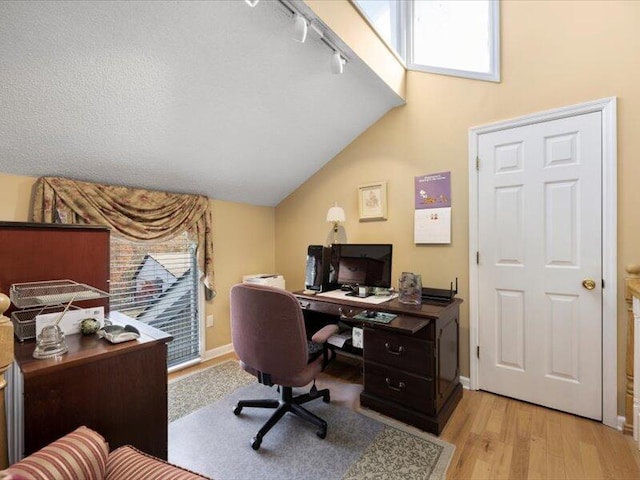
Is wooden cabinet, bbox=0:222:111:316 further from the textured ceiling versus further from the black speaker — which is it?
the black speaker

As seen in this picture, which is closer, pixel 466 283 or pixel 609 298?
pixel 609 298

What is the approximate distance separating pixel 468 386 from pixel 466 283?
2.72 feet

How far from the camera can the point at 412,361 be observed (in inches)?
74.6

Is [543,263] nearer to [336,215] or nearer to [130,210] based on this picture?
[336,215]

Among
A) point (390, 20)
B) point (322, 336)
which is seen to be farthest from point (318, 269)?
point (390, 20)

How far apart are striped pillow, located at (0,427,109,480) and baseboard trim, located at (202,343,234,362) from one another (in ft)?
7.29

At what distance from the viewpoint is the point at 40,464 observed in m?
0.76

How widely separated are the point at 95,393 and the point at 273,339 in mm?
817

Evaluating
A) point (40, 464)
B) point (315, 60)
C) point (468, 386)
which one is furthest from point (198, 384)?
point (315, 60)

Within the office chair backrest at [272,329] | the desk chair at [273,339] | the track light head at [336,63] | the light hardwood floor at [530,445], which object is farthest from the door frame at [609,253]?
the office chair backrest at [272,329]

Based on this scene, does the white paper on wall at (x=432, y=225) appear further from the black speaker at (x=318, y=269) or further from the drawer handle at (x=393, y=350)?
the drawer handle at (x=393, y=350)

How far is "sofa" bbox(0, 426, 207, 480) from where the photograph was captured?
0.76 meters

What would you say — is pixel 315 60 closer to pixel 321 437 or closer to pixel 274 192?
pixel 274 192

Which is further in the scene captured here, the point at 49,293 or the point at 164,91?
the point at 164,91
